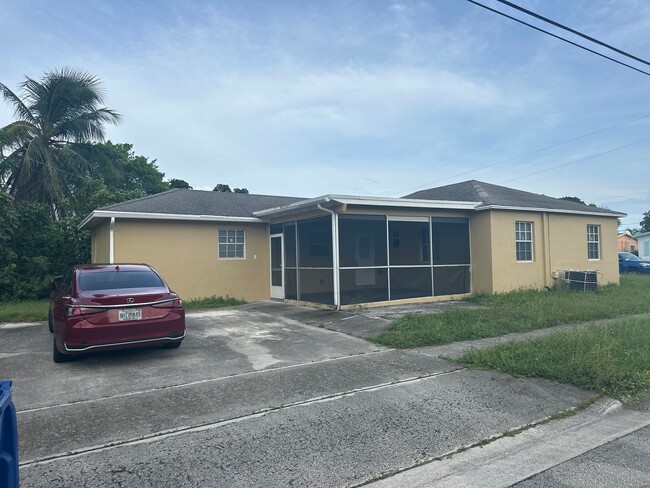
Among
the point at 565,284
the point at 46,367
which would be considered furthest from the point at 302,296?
the point at 565,284

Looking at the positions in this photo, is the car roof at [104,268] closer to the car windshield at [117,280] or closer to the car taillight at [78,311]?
the car windshield at [117,280]

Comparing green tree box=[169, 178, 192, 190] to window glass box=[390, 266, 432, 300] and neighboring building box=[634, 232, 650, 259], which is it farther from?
neighboring building box=[634, 232, 650, 259]

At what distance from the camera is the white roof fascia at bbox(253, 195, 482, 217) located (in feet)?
37.8

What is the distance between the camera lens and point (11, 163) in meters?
19.0

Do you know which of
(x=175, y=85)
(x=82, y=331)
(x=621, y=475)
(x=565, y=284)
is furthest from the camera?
(x=565, y=284)

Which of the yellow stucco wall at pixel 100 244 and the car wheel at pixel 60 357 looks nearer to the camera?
the car wheel at pixel 60 357

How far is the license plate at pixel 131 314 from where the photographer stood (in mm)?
6395

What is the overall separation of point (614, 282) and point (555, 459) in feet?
53.6

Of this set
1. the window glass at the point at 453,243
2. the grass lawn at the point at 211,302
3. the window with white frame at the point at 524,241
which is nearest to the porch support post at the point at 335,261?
the grass lawn at the point at 211,302

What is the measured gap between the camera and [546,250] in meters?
15.3

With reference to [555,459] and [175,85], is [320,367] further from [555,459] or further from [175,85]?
[175,85]

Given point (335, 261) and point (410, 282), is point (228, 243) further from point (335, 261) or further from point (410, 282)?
point (410, 282)

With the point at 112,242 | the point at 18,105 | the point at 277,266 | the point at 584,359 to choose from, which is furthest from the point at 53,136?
the point at 584,359

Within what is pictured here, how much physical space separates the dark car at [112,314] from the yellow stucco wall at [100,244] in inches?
238
